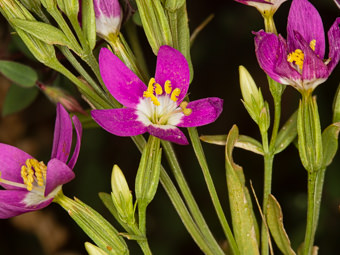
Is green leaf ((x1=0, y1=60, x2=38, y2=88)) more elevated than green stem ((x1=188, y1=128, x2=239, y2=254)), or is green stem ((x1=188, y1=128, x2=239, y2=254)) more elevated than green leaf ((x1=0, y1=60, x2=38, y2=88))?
green leaf ((x1=0, y1=60, x2=38, y2=88))

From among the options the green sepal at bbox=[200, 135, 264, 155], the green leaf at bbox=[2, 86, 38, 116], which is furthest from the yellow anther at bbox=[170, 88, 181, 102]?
the green leaf at bbox=[2, 86, 38, 116]

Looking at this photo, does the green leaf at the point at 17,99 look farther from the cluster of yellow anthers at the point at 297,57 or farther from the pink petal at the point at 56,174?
the cluster of yellow anthers at the point at 297,57

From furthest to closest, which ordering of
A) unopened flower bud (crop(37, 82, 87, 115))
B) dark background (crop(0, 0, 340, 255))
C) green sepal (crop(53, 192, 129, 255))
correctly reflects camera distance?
1. dark background (crop(0, 0, 340, 255))
2. unopened flower bud (crop(37, 82, 87, 115))
3. green sepal (crop(53, 192, 129, 255))

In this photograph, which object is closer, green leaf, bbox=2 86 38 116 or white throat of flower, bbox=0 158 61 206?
white throat of flower, bbox=0 158 61 206

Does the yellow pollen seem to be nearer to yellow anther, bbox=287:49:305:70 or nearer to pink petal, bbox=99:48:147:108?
pink petal, bbox=99:48:147:108

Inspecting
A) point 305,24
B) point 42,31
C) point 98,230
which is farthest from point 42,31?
point 305,24

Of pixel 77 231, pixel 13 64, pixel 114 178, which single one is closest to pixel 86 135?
pixel 77 231

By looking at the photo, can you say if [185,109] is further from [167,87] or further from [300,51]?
[300,51]
